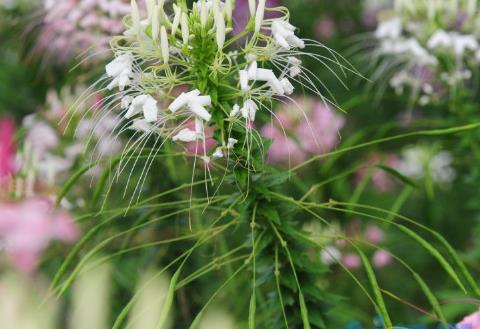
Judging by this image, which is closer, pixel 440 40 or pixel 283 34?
pixel 283 34

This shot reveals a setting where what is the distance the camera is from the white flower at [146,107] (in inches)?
26.7

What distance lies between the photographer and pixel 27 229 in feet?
3.11

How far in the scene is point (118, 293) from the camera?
1.34 metres

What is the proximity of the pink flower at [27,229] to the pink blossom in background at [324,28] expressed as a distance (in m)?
1.18

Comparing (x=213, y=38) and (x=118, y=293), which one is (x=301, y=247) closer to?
(x=213, y=38)

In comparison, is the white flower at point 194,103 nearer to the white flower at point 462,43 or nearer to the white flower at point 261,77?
the white flower at point 261,77

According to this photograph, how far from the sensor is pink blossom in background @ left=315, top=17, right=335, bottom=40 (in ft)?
6.57

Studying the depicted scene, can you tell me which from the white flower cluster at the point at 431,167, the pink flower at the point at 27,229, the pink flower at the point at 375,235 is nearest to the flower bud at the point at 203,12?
the pink flower at the point at 27,229

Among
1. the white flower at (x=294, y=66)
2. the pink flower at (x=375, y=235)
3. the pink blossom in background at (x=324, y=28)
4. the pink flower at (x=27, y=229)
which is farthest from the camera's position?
the pink blossom in background at (x=324, y=28)

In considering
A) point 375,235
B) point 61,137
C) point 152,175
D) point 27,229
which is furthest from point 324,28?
point 27,229

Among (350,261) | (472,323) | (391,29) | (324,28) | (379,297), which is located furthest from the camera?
(324,28)

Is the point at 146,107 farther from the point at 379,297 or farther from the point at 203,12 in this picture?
the point at 379,297

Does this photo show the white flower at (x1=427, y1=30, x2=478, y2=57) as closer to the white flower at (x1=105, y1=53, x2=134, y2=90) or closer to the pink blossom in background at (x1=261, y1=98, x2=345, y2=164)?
the pink blossom in background at (x1=261, y1=98, x2=345, y2=164)

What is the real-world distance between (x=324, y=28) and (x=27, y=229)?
1296mm
